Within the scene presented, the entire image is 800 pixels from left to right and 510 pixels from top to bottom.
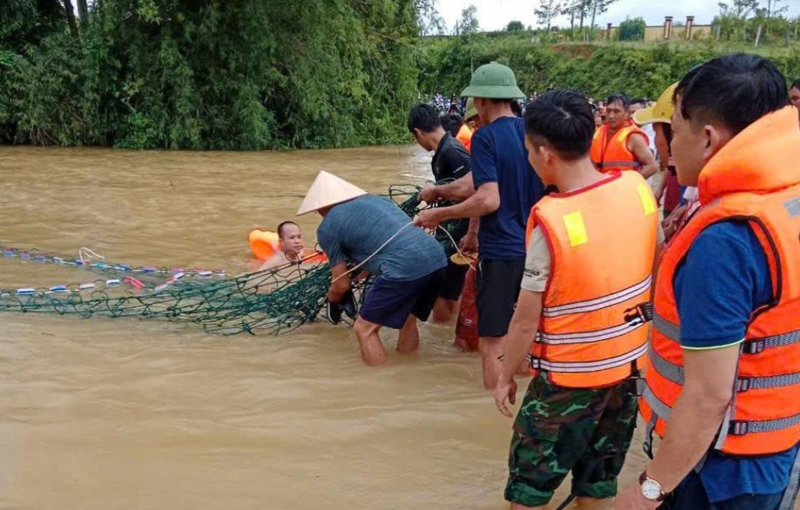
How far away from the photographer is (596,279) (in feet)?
8.03

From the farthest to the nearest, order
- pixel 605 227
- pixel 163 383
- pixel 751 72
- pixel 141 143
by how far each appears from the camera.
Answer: pixel 141 143
pixel 163 383
pixel 605 227
pixel 751 72

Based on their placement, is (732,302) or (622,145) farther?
Answer: (622,145)

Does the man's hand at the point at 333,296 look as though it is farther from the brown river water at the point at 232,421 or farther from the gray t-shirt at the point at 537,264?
the gray t-shirt at the point at 537,264

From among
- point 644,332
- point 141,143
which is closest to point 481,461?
point 644,332

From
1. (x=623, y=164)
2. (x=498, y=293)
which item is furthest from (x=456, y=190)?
(x=623, y=164)

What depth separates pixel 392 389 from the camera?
4445 millimetres

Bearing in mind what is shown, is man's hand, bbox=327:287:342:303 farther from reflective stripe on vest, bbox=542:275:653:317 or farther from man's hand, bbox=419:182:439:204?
reflective stripe on vest, bbox=542:275:653:317

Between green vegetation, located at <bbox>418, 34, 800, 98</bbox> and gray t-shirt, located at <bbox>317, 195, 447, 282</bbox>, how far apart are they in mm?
29339

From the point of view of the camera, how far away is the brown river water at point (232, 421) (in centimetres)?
329

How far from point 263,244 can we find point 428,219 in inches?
149

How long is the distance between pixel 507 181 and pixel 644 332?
1.46 meters

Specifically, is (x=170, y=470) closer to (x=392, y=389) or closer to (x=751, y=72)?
(x=392, y=389)

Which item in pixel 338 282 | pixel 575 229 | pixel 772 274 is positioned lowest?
pixel 338 282

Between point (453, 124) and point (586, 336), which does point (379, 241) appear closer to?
point (586, 336)
